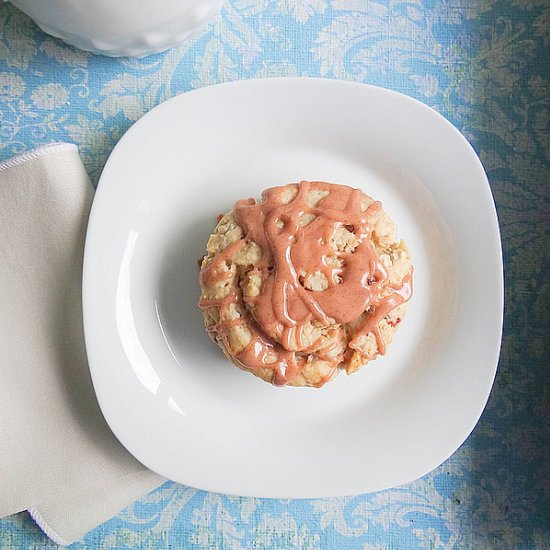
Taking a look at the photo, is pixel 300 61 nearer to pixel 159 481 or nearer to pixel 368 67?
pixel 368 67

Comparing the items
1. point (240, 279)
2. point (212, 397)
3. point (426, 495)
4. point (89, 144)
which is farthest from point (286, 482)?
point (89, 144)

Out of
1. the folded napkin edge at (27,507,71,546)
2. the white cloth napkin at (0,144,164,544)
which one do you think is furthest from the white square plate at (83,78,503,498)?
the folded napkin edge at (27,507,71,546)

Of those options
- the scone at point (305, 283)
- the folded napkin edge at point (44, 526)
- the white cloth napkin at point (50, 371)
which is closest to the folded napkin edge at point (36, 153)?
the white cloth napkin at point (50, 371)

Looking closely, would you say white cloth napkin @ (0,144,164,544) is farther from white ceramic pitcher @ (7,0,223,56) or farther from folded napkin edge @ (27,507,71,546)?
white ceramic pitcher @ (7,0,223,56)

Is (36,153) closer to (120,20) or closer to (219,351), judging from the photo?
(120,20)

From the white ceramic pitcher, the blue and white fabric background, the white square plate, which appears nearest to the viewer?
the white ceramic pitcher

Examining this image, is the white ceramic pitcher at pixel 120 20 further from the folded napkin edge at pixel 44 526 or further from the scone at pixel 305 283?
the folded napkin edge at pixel 44 526

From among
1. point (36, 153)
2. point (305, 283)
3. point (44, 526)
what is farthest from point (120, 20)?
point (44, 526)
